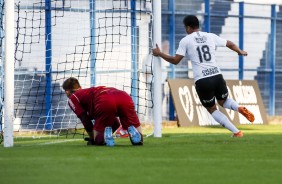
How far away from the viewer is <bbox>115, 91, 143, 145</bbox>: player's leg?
12633mm

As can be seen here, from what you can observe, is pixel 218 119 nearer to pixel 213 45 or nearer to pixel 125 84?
pixel 213 45

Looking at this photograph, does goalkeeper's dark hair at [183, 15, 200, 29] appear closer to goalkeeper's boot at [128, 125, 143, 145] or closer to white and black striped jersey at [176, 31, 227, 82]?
white and black striped jersey at [176, 31, 227, 82]

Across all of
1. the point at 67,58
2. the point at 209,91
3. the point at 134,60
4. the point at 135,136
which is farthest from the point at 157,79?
the point at 67,58

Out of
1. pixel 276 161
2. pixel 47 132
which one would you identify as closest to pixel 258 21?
pixel 47 132

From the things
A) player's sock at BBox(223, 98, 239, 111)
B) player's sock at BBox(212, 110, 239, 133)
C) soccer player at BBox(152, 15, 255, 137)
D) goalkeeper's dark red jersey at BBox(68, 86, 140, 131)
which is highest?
soccer player at BBox(152, 15, 255, 137)

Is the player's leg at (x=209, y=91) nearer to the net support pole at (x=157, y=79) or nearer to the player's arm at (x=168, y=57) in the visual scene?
the player's arm at (x=168, y=57)

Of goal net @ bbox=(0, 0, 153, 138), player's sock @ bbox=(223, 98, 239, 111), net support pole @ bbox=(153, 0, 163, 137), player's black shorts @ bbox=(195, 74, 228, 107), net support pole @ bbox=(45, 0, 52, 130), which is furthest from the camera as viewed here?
net support pole @ bbox=(45, 0, 52, 130)

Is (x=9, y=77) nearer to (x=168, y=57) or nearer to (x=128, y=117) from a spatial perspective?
(x=128, y=117)

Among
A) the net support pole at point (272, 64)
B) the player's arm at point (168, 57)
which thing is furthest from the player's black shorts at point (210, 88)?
the net support pole at point (272, 64)

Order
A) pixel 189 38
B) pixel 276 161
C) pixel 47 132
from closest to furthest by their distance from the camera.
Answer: pixel 276 161
pixel 189 38
pixel 47 132

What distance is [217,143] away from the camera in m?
13.2

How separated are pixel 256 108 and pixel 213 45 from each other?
10.1 metres

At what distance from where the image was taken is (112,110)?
12594 mm

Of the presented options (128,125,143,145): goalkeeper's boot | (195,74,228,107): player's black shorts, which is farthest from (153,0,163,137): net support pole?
(128,125,143,145): goalkeeper's boot
